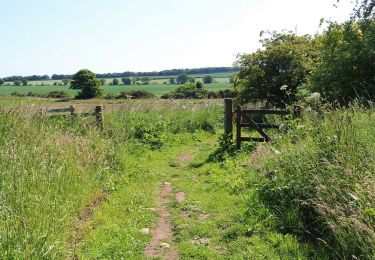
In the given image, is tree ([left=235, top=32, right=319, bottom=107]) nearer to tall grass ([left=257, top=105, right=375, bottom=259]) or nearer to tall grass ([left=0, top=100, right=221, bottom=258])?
tall grass ([left=0, top=100, right=221, bottom=258])

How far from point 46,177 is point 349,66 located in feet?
34.2

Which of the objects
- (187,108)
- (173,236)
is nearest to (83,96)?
(187,108)

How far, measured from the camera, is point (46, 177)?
509 centimetres

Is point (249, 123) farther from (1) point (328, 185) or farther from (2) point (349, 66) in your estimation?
(1) point (328, 185)

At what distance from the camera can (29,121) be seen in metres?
7.82

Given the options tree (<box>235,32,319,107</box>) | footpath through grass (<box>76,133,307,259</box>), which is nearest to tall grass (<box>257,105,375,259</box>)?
footpath through grass (<box>76,133,307,259</box>)

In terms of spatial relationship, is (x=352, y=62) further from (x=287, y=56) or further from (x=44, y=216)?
(x=44, y=216)

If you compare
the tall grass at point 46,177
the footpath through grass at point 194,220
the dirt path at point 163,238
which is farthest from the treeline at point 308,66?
the dirt path at point 163,238

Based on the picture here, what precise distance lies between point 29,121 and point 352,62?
10.2m

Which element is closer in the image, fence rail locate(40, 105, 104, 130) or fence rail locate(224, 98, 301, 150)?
fence rail locate(224, 98, 301, 150)

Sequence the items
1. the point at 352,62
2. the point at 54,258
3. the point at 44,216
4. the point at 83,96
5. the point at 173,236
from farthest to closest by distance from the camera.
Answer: the point at 83,96, the point at 352,62, the point at 173,236, the point at 44,216, the point at 54,258

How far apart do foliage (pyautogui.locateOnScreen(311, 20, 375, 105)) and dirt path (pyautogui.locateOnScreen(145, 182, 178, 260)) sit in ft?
23.8

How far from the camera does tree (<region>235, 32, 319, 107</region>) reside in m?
16.8

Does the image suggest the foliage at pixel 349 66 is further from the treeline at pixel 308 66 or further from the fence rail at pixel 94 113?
the fence rail at pixel 94 113
